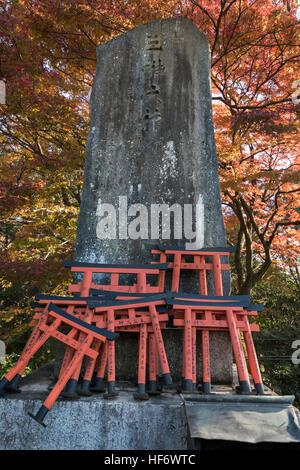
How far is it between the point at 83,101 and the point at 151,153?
194 inches

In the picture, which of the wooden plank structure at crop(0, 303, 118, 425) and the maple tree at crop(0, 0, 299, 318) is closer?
the wooden plank structure at crop(0, 303, 118, 425)

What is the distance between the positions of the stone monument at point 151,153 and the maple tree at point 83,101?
8.78 ft

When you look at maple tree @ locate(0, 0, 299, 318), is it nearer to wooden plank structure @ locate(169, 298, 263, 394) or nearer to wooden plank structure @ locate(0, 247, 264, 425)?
wooden plank structure @ locate(0, 247, 264, 425)

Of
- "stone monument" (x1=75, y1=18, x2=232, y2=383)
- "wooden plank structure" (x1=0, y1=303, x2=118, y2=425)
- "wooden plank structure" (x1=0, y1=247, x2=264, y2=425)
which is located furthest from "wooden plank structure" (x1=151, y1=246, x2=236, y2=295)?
"wooden plank structure" (x1=0, y1=303, x2=118, y2=425)

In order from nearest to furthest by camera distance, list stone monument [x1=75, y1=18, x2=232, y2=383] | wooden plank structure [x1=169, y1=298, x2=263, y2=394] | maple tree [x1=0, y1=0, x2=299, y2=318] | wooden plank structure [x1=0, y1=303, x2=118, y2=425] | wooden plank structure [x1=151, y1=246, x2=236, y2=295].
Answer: wooden plank structure [x1=0, y1=303, x2=118, y2=425]
wooden plank structure [x1=169, y1=298, x2=263, y2=394]
wooden plank structure [x1=151, y1=246, x2=236, y2=295]
stone monument [x1=75, y1=18, x2=232, y2=383]
maple tree [x1=0, y1=0, x2=299, y2=318]

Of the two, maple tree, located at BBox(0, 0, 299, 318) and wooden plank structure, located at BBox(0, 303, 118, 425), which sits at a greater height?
maple tree, located at BBox(0, 0, 299, 318)

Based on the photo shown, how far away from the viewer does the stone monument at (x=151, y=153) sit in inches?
139

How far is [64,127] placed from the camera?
24.5 ft

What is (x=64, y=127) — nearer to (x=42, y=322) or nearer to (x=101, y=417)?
(x=42, y=322)

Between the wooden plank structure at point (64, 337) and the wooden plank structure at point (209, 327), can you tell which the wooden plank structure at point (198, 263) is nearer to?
the wooden plank structure at point (209, 327)

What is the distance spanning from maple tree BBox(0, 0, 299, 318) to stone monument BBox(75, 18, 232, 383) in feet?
8.78

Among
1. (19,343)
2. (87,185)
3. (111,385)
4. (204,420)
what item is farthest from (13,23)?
(19,343)

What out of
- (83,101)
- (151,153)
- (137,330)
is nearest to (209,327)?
(137,330)

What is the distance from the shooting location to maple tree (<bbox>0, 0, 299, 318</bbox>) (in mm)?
6069
